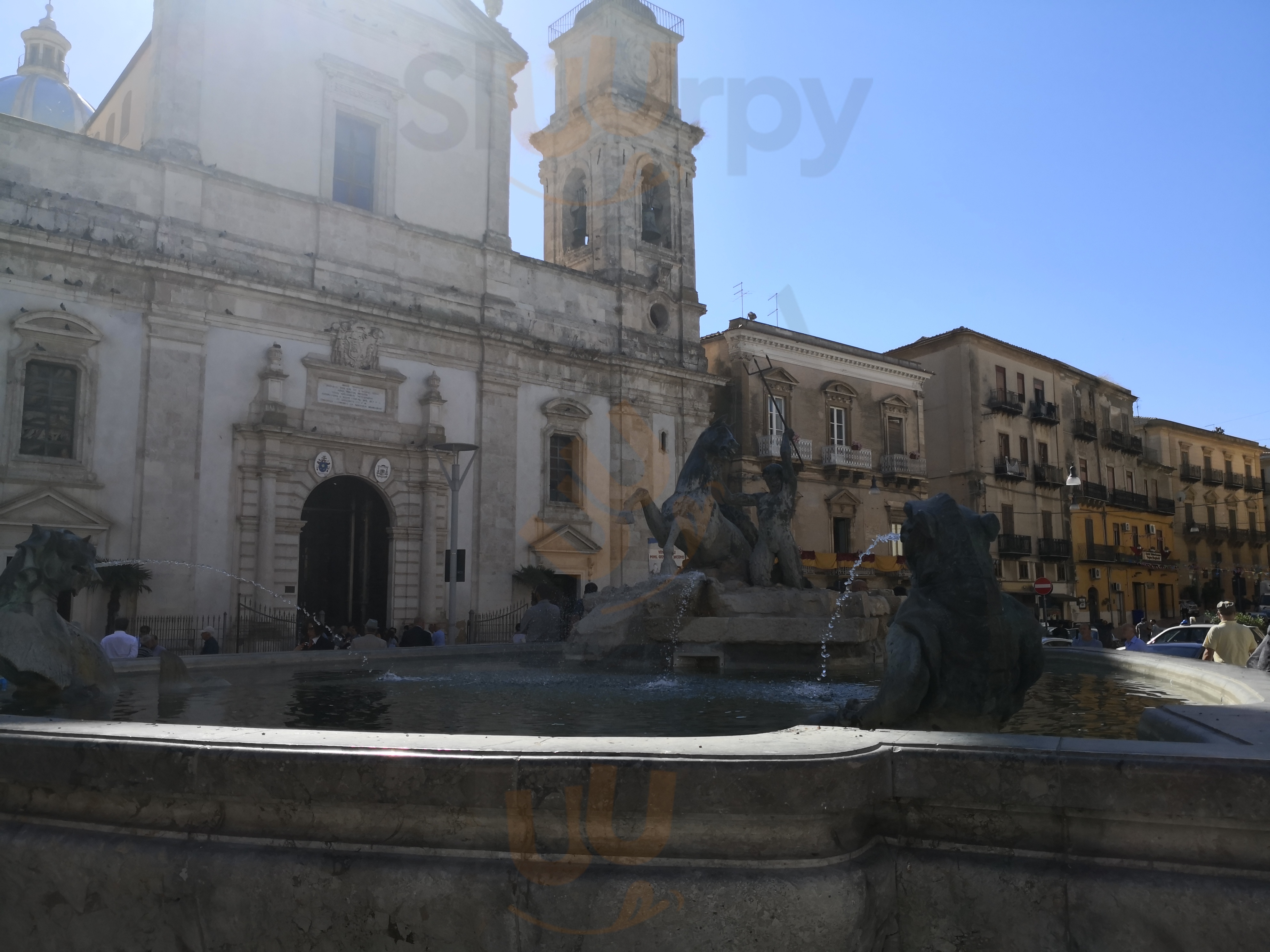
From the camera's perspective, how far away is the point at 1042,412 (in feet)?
120

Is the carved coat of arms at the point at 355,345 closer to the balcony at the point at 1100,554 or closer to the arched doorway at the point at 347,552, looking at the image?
the arched doorway at the point at 347,552

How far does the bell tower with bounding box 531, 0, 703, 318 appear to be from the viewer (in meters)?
24.5

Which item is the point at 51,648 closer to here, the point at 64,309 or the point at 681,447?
the point at 64,309

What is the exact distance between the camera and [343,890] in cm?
209

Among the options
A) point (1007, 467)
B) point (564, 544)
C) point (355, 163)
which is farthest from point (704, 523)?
point (1007, 467)

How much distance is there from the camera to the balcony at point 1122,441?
133ft

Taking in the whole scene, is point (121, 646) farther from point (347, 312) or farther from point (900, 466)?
point (900, 466)

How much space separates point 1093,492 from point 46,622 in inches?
1566

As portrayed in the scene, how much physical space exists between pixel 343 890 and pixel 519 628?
15.4m

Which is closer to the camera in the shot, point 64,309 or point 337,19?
point 64,309

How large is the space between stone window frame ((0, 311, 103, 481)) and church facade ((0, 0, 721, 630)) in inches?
1.8

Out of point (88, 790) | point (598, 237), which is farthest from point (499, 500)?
point (88, 790)

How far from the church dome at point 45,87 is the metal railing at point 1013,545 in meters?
36.2

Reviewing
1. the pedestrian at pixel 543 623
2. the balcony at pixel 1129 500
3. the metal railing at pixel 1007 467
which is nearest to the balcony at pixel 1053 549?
the metal railing at pixel 1007 467
